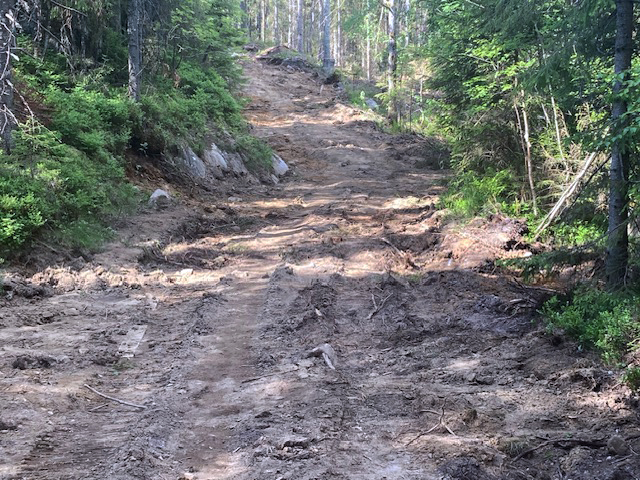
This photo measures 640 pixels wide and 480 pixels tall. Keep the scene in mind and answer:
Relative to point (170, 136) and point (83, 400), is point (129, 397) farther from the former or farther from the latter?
point (170, 136)

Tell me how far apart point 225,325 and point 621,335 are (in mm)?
5609

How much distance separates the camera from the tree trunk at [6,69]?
35.0 ft

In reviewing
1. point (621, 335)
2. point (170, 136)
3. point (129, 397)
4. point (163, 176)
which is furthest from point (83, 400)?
point (170, 136)

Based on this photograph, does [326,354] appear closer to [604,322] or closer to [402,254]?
[604,322]

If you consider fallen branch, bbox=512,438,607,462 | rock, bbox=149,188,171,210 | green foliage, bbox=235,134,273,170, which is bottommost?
fallen branch, bbox=512,438,607,462

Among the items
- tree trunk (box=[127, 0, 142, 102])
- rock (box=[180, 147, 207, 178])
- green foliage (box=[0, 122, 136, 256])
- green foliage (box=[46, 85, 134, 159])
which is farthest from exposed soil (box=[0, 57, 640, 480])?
tree trunk (box=[127, 0, 142, 102])

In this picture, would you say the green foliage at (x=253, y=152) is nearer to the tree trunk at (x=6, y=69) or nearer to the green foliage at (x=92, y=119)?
the green foliage at (x=92, y=119)

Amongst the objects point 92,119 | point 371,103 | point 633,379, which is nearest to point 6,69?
point 92,119

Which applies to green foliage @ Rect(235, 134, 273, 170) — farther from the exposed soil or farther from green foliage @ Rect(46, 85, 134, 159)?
the exposed soil

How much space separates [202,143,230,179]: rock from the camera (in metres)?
19.8

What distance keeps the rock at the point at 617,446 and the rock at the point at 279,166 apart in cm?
1955

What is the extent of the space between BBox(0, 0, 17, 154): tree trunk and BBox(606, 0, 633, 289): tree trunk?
10611 mm

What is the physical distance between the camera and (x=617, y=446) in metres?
4.57

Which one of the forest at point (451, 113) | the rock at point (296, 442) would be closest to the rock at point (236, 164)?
the forest at point (451, 113)
